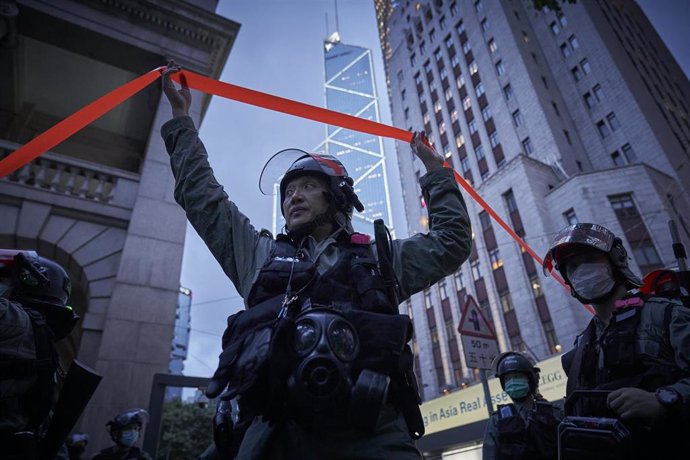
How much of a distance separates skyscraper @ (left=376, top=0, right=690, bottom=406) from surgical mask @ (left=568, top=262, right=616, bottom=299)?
68.4 feet

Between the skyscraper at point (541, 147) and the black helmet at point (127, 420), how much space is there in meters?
21.0

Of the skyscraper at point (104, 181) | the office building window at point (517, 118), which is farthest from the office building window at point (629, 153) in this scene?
the skyscraper at point (104, 181)

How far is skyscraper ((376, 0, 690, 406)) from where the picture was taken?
74.8 ft

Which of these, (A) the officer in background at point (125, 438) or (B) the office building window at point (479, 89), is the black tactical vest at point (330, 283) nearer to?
(A) the officer in background at point (125, 438)

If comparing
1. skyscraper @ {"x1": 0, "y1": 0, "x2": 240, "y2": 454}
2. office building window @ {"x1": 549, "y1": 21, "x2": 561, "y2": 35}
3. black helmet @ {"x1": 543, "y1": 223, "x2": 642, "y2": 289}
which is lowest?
black helmet @ {"x1": 543, "y1": 223, "x2": 642, "y2": 289}

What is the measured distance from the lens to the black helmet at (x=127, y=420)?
523 cm

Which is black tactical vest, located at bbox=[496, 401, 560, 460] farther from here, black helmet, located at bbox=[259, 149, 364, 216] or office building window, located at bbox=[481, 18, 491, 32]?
office building window, located at bbox=[481, 18, 491, 32]

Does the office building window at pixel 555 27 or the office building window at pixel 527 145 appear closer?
the office building window at pixel 527 145

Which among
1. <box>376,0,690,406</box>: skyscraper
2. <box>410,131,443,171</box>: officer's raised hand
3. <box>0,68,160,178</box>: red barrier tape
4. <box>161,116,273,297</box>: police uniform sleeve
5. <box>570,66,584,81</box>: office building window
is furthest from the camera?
<box>570,66,584,81</box>: office building window

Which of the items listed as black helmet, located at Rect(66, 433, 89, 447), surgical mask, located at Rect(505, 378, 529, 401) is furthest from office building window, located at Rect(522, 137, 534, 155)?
black helmet, located at Rect(66, 433, 89, 447)

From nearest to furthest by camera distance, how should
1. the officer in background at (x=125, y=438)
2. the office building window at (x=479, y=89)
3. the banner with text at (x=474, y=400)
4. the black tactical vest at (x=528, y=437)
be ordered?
the black tactical vest at (x=528, y=437), the officer in background at (x=125, y=438), the banner with text at (x=474, y=400), the office building window at (x=479, y=89)

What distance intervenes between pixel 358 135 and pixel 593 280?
96.9 m

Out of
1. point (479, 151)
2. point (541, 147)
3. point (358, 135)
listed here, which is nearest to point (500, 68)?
point (479, 151)

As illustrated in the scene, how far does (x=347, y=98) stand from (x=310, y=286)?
325 ft
